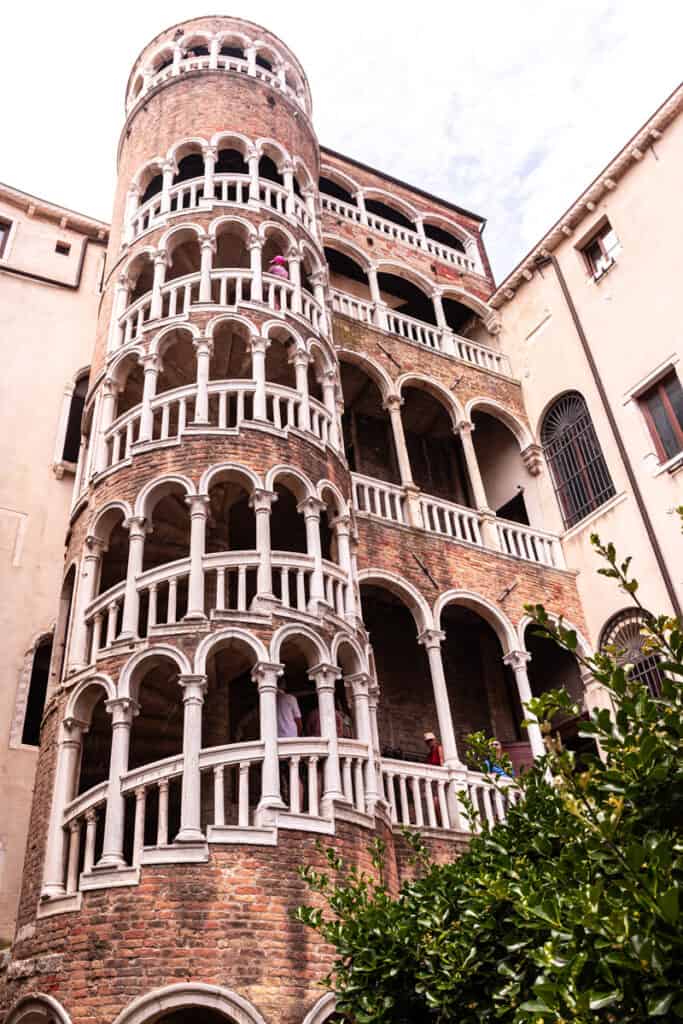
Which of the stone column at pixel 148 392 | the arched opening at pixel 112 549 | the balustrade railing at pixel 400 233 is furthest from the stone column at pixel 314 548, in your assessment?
the balustrade railing at pixel 400 233

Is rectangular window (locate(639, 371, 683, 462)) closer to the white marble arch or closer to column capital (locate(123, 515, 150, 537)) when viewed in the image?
column capital (locate(123, 515, 150, 537))

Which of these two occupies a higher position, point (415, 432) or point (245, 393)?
point (415, 432)

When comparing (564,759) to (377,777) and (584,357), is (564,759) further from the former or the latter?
(584,357)

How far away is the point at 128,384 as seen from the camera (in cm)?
1360

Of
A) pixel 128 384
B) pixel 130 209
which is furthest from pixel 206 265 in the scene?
pixel 130 209

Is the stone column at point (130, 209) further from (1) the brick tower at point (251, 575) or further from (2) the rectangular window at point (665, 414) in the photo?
(2) the rectangular window at point (665, 414)

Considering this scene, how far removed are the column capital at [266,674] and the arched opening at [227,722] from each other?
4.8 inches

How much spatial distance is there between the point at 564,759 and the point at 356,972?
112 inches

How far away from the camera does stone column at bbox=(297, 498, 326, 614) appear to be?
34.7 ft

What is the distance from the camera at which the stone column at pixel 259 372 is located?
11.8 m

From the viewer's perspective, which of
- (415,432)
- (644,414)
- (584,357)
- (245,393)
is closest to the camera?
(245,393)

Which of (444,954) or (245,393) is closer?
(444,954)

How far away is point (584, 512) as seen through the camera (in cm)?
1563

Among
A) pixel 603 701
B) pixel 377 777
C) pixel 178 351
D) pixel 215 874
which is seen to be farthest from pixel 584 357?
pixel 215 874
